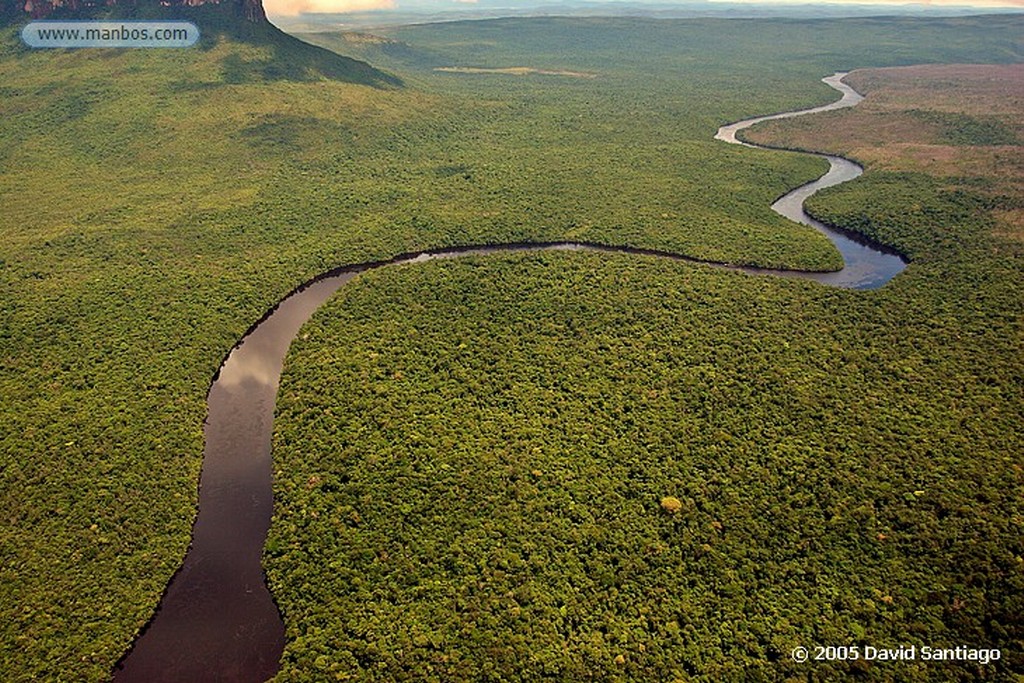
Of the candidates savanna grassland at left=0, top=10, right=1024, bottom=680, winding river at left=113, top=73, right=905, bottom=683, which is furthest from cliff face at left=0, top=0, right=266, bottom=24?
winding river at left=113, top=73, right=905, bottom=683

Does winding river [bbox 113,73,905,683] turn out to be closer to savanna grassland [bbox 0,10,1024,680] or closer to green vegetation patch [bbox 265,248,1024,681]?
savanna grassland [bbox 0,10,1024,680]

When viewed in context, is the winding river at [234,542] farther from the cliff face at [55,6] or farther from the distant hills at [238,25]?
the cliff face at [55,6]

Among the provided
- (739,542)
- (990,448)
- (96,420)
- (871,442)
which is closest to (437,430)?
(739,542)

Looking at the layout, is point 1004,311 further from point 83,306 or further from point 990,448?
point 83,306

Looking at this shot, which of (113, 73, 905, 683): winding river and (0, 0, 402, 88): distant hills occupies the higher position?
(0, 0, 402, 88): distant hills

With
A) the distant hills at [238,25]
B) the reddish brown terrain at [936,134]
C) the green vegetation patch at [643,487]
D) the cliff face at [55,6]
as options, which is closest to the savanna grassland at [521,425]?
the green vegetation patch at [643,487]
